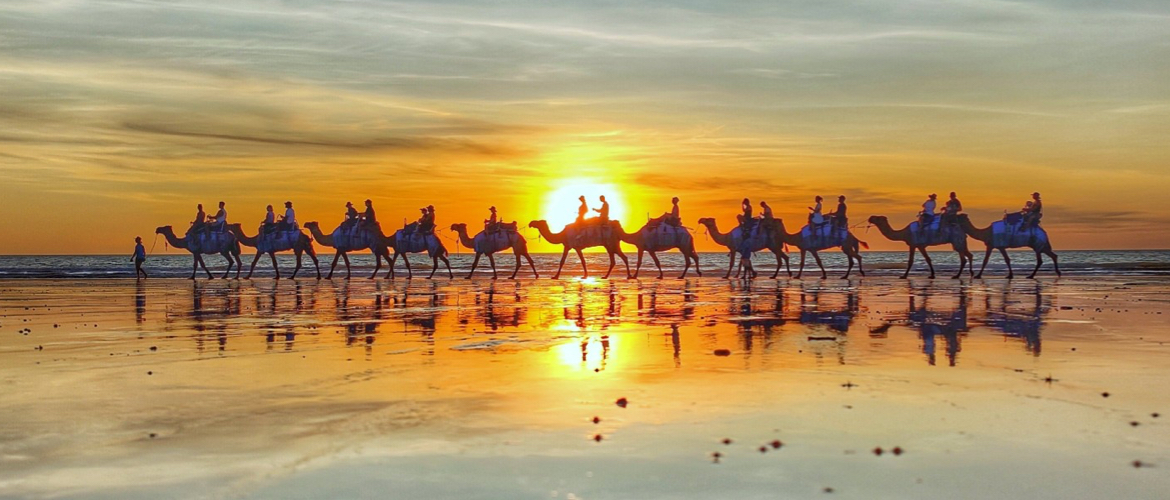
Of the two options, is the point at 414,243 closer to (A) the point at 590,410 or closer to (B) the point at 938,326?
(B) the point at 938,326

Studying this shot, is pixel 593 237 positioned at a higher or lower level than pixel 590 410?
higher

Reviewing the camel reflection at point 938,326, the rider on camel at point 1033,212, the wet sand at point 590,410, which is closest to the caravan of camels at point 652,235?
the rider on camel at point 1033,212

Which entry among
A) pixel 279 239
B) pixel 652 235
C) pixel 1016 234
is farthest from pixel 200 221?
pixel 1016 234

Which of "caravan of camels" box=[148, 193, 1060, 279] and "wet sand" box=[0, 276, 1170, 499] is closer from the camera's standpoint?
"wet sand" box=[0, 276, 1170, 499]

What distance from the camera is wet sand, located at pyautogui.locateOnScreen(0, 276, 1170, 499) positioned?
5.95 m

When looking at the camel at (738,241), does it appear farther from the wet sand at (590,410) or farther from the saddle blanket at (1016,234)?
the wet sand at (590,410)

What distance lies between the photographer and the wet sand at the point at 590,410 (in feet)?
19.5

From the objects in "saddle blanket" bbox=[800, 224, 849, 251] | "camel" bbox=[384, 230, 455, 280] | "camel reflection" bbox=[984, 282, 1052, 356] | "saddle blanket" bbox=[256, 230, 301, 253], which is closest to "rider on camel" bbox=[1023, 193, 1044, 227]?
"saddle blanket" bbox=[800, 224, 849, 251]

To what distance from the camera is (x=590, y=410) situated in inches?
318

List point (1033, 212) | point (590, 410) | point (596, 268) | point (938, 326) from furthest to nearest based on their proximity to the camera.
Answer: point (596, 268) < point (1033, 212) < point (938, 326) < point (590, 410)

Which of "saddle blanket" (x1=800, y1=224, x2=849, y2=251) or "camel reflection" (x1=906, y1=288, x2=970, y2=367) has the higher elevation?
"saddle blanket" (x1=800, y1=224, x2=849, y2=251)

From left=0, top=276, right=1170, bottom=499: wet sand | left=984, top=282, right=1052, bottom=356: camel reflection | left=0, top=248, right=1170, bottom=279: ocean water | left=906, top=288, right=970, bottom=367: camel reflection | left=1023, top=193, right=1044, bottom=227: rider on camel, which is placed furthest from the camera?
left=0, top=248, right=1170, bottom=279: ocean water

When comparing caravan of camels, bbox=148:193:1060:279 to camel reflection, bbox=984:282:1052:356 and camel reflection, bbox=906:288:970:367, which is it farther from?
camel reflection, bbox=906:288:970:367

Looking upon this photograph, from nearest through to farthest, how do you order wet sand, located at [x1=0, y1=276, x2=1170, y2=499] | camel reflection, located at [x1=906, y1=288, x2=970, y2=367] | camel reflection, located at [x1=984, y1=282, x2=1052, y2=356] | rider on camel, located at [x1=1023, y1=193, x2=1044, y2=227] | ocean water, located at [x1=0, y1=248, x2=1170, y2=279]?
wet sand, located at [x1=0, y1=276, x2=1170, y2=499] → camel reflection, located at [x1=906, y1=288, x2=970, y2=367] → camel reflection, located at [x1=984, y1=282, x2=1052, y2=356] → rider on camel, located at [x1=1023, y1=193, x2=1044, y2=227] → ocean water, located at [x1=0, y1=248, x2=1170, y2=279]
